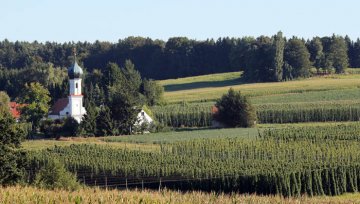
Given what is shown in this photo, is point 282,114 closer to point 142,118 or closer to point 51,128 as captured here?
point 142,118

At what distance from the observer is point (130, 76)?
11200 cm

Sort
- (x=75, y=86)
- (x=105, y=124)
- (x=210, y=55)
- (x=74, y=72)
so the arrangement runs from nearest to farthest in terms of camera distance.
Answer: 1. (x=105, y=124)
2. (x=74, y=72)
3. (x=75, y=86)
4. (x=210, y=55)

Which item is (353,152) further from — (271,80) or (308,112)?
(271,80)

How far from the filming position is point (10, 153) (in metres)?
49.7

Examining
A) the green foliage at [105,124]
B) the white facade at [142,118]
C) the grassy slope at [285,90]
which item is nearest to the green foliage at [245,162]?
the green foliage at [105,124]

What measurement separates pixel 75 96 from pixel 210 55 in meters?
81.8

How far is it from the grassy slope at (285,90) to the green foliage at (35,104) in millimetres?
23938

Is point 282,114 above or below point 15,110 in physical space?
below

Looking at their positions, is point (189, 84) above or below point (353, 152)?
above

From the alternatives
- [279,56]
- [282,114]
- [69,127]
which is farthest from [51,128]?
[279,56]

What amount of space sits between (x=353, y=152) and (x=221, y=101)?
114 feet

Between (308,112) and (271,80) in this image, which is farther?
(271,80)

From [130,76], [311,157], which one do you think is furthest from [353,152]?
[130,76]

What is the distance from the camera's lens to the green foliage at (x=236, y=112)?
9175 centimetres
